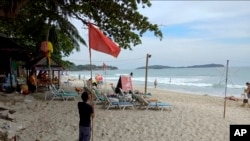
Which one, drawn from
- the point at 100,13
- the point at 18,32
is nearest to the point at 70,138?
the point at 100,13

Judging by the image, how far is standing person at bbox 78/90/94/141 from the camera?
618 cm

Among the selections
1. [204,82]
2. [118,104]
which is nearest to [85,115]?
[118,104]

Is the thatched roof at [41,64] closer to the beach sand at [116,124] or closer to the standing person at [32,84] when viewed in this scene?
the standing person at [32,84]

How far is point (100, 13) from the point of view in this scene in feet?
43.2

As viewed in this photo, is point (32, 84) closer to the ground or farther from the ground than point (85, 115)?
closer to the ground

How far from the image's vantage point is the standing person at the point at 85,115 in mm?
6180

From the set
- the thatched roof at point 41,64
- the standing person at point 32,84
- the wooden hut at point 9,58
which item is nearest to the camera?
the wooden hut at point 9,58

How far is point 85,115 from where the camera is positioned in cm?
622

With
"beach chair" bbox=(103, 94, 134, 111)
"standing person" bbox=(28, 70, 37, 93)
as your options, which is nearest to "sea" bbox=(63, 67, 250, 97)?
"beach chair" bbox=(103, 94, 134, 111)

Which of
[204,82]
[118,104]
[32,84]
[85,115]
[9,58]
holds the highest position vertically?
[9,58]

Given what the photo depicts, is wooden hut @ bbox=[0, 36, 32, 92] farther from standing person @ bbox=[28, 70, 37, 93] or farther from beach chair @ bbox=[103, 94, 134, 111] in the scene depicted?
beach chair @ bbox=[103, 94, 134, 111]

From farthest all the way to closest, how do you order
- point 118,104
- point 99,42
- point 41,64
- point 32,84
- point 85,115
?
point 41,64, point 32,84, point 118,104, point 99,42, point 85,115

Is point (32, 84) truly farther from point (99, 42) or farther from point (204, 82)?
point (204, 82)

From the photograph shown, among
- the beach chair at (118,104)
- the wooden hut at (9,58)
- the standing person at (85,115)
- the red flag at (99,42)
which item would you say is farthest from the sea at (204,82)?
the wooden hut at (9,58)
